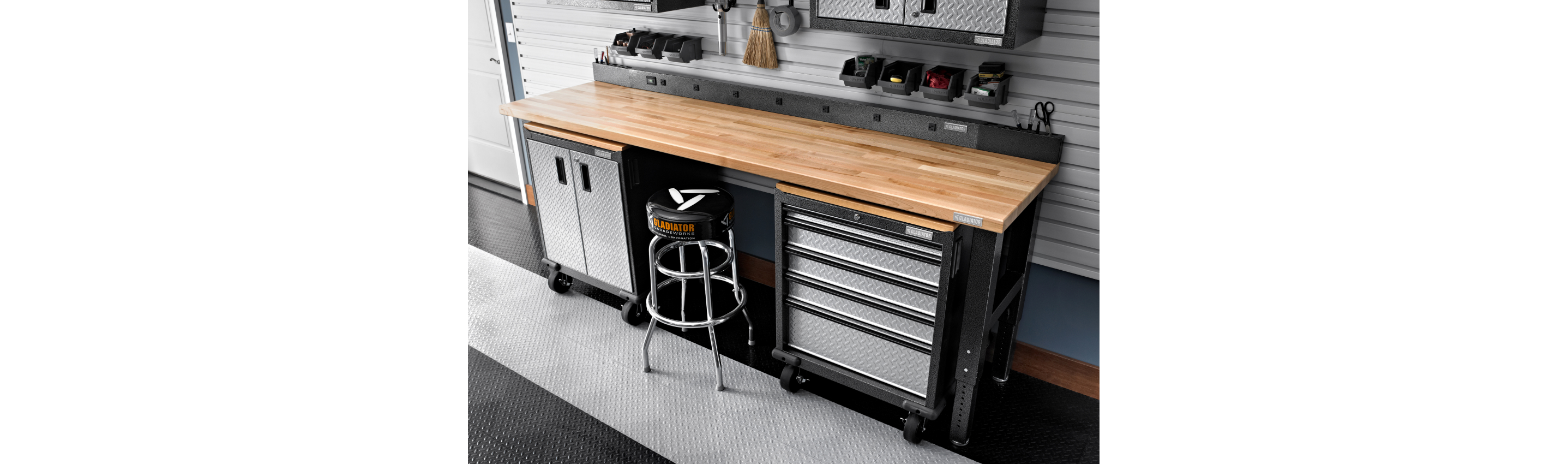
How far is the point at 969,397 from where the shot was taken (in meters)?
2.97

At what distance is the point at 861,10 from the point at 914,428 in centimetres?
168

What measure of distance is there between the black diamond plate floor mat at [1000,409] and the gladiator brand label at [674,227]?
2.75 ft

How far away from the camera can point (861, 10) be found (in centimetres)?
298

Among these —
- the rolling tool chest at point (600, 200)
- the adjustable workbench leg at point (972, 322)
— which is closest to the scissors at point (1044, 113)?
the adjustable workbench leg at point (972, 322)

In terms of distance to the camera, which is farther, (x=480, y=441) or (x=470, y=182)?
(x=470, y=182)

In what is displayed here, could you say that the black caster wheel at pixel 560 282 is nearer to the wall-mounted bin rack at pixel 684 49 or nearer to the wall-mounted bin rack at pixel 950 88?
the wall-mounted bin rack at pixel 684 49

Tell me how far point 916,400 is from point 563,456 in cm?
143

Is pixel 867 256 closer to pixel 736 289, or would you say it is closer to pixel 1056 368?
pixel 736 289

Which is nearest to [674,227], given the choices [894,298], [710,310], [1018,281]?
[710,310]

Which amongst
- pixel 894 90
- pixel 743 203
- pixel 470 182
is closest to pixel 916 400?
pixel 894 90

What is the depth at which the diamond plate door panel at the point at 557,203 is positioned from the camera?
3.73m

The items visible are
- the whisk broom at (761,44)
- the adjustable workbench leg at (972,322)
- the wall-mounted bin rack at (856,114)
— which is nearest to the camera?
the adjustable workbench leg at (972,322)

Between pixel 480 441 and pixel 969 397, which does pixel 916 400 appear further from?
pixel 480 441

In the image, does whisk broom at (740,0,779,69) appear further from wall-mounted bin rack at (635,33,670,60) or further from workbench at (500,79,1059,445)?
wall-mounted bin rack at (635,33,670,60)
